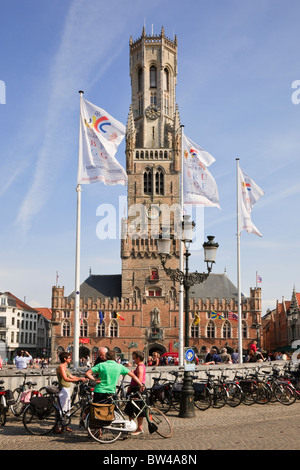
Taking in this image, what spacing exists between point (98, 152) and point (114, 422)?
37.3 ft

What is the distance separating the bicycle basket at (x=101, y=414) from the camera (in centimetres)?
933

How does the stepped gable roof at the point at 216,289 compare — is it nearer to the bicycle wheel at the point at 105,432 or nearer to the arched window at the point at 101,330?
the arched window at the point at 101,330

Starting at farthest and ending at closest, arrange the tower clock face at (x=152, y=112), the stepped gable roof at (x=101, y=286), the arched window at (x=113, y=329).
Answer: the tower clock face at (x=152, y=112) → the stepped gable roof at (x=101, y=286) → the arched window at (x=113, y=329)

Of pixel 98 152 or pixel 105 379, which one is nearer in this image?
pixel 105 379

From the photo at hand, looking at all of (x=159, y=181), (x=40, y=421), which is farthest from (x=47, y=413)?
(x=159, y=181)

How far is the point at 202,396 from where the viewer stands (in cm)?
1460

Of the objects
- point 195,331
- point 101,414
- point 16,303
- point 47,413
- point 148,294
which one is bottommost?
point 195,331

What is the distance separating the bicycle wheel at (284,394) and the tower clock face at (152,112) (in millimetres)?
61154

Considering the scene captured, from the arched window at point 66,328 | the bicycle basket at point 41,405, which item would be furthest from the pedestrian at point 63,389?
the arched window at point 66,328

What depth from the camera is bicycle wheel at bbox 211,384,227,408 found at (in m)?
15.0

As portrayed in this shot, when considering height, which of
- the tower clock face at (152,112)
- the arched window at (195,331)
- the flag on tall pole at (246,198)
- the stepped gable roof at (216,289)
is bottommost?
the arched window at (195,331)

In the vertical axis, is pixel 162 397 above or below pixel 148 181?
below

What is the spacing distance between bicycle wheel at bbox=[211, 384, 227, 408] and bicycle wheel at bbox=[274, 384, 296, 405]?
1.92 metres

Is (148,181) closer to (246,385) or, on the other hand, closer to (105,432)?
(246,385)
